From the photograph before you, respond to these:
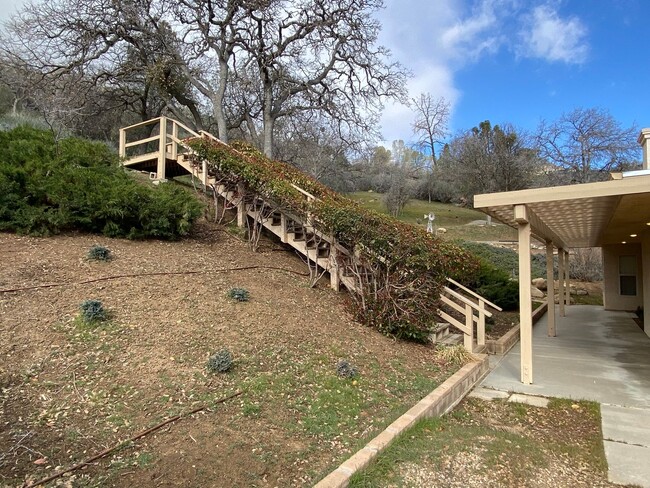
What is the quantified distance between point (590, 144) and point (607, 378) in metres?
22.8

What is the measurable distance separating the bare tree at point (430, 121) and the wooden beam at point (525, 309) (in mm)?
33235

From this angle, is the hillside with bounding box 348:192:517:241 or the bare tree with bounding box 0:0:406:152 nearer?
the bare tree with bounding box 0:0:406:152

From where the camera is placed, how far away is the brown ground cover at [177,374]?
9.14 feet

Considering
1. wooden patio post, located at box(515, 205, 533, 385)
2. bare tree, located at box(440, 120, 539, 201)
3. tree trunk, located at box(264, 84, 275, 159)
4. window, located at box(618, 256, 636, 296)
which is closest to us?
wooden patio post, located at box(515, 205, 533, 385)

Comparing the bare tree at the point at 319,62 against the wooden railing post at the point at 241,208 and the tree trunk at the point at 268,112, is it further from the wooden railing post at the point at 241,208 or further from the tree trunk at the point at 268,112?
the wooden railing post at the point at 241,208

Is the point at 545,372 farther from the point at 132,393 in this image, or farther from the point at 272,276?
the point at 132,393

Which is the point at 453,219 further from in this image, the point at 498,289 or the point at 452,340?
the point at 452,340


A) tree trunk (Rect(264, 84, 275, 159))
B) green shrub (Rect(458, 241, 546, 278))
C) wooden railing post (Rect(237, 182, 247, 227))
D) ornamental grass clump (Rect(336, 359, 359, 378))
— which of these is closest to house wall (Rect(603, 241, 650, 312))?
green shrub (Rect(458, 241, 546, 278))

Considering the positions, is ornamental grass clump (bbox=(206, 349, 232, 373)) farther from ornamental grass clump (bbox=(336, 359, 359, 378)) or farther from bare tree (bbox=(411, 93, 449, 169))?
bare tree (bbox=(411, 93, 449, 169))

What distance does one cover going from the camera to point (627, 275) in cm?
1255

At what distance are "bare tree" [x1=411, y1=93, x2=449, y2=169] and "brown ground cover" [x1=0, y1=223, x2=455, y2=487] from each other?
3429cm

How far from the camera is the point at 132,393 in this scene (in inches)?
135

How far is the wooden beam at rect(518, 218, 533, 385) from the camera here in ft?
17.8

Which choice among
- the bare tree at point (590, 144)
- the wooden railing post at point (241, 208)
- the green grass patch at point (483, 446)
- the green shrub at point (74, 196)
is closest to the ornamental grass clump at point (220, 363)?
the green grass patch at point (483, 446)
